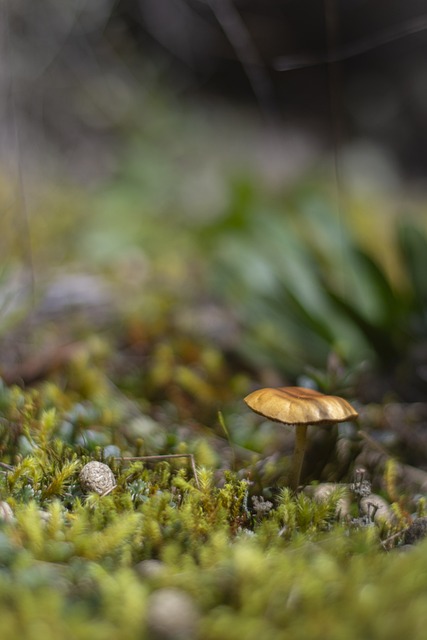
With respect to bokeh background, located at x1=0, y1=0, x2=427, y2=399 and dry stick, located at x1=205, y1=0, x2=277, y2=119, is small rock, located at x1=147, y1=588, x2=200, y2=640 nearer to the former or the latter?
bokeh background, located at x1=0, y1=0, x2=427, y2=399

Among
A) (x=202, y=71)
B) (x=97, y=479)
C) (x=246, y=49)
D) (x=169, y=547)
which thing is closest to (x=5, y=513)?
(x=97, y=479)

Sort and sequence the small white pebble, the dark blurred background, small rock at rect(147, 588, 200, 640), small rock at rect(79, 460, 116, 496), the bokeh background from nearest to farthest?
1. small rock at rect(147, 588, 200, 640)
2. the small white pebble
3. small rock at rect(79, 460, 116, 496)
4. the bokeh background
5. the dark blurred background

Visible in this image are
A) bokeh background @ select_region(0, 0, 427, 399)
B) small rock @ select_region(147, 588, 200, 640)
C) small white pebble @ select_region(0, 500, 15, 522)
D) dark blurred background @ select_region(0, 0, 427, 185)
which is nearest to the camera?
small rock @ select_region(147, 588, 200, 640)

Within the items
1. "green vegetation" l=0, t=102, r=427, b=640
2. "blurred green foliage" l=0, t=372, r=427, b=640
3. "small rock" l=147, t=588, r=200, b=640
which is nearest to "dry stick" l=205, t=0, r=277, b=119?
"green vegetation" l=0, t=102, r=427, b=640

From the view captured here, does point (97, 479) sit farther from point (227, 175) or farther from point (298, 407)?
point (227, 175)

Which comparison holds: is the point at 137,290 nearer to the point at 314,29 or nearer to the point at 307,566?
the point at 307,566

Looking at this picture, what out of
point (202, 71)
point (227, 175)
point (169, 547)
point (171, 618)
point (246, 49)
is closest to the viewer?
point (171, 618)
